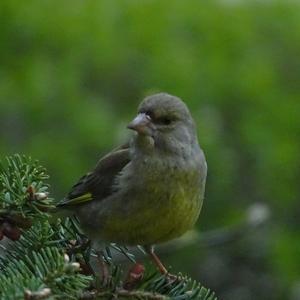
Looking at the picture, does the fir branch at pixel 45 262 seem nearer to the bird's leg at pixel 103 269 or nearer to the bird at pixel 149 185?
the bird's leg at pixel 103 269

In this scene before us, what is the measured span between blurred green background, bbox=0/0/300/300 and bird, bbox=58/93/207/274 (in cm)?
224

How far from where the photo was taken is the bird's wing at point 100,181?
461 centimetres

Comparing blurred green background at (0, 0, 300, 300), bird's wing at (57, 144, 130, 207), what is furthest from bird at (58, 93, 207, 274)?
blurred green background at (0, 0, 300, 300)

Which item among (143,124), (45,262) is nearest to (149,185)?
(143,124)

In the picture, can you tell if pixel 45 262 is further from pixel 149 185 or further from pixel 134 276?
pixel 149 185

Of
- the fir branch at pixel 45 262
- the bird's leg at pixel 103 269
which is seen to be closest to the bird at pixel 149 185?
the bird's leg at pixel 103 269

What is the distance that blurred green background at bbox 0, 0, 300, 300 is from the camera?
7172 millimetres

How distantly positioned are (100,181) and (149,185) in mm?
297

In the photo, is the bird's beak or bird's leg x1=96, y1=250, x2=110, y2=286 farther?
the bird's beak

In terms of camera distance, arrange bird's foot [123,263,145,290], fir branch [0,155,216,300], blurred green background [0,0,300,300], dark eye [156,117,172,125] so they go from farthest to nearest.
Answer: blurred green background [0,0,300,300] → dark eye [156,117,172,125] → bird's foot [123,263,145,290] → fir branch [0,155,216,300]

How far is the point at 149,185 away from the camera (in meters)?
4.46

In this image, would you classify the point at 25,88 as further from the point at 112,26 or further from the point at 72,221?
the point at 72,221

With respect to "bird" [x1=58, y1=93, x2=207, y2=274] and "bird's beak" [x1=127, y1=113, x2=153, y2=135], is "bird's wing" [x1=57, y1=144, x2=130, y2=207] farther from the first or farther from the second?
"bird's beak" [x1=127, y1=113, x2=153, y2=135]

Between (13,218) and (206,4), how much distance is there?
4.75m
